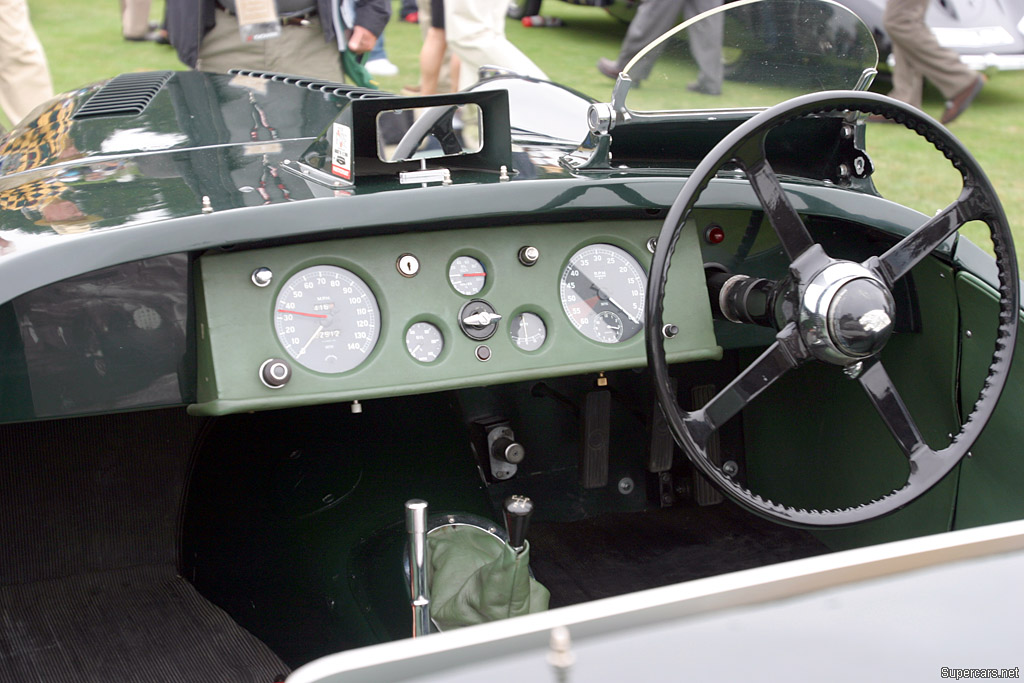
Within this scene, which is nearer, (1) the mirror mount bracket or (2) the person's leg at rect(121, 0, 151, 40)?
(1) the mirror mount bracket

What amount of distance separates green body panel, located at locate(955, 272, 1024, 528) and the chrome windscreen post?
1159 millimetres

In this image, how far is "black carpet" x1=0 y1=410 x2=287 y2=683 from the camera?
90.0 inches

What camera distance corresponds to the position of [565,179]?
1.96m

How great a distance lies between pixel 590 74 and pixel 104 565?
24.0 ft

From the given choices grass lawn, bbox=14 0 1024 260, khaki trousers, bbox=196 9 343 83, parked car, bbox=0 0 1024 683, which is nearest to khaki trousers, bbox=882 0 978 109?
grass lawn, bbox=14 0 1024 260

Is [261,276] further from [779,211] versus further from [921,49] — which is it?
[921,49]

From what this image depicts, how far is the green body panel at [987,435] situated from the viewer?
6.55ft

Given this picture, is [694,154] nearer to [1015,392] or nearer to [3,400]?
[1015,392]

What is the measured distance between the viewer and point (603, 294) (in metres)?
2.07

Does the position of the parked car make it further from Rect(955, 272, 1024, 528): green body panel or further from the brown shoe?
the brown shoe

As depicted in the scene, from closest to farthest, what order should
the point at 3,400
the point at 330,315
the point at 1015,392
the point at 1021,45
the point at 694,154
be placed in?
the point at 3,400
the point at 330,315
the point at 1015,392
the point at 694,154
the point at 1021,45

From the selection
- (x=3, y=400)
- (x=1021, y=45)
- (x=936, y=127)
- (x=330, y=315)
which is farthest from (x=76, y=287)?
Answer: (x=1021, y=45)

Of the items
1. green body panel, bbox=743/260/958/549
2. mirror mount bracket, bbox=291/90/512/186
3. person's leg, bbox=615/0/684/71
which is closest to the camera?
mirror mount bracket, bbox=291/90/512/186

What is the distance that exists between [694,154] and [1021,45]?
688 centimetres
